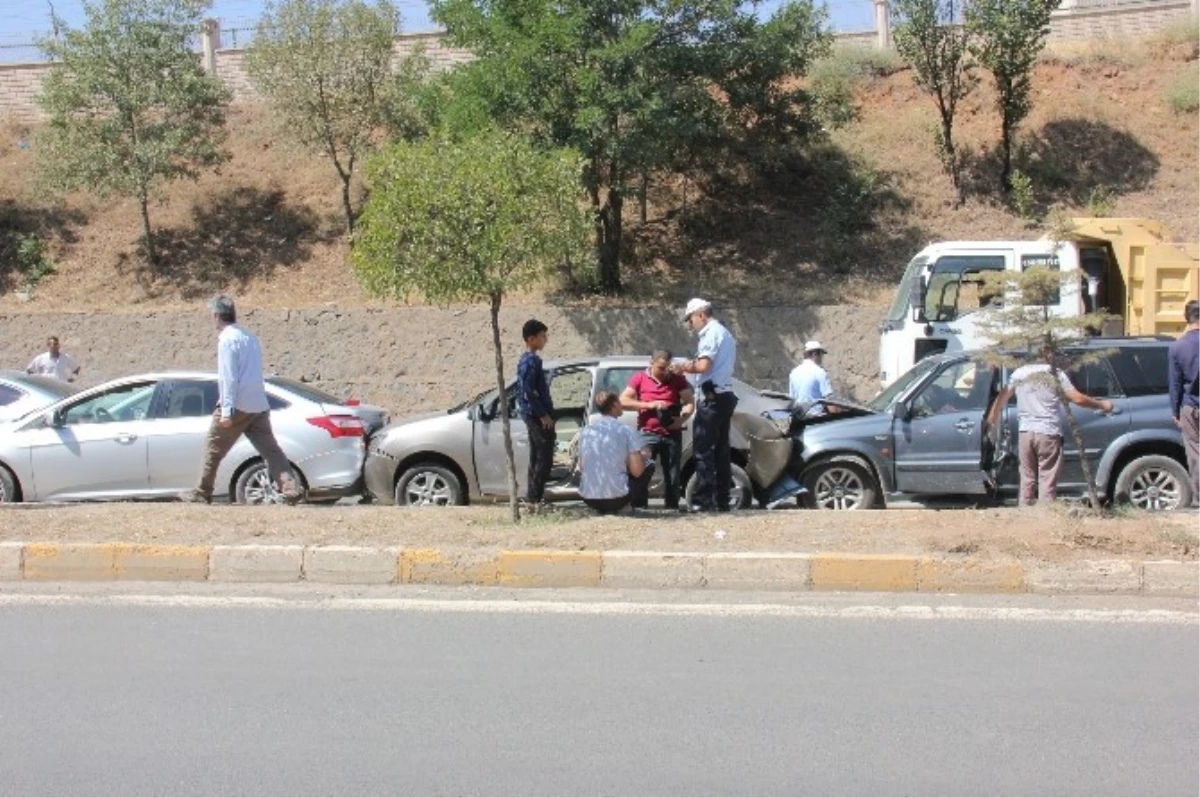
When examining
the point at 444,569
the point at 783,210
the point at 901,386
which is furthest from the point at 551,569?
the point at 783,210

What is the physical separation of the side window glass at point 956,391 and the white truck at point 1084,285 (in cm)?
292

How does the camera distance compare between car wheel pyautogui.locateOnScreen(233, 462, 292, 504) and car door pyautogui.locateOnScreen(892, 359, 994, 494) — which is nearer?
car door pyautogui.locateOnScreen(892, 359, 994, 494)

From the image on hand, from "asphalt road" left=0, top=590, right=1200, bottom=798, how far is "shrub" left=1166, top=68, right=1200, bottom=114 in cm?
2277

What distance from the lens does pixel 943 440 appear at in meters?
11.2

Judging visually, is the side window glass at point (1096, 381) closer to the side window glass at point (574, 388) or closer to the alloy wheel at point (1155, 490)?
the alloy wheel at point (1155, 490)

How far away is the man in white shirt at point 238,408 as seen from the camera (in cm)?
1013

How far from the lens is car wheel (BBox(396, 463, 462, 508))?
1155 centimetres

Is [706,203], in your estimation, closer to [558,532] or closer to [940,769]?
[558,532]

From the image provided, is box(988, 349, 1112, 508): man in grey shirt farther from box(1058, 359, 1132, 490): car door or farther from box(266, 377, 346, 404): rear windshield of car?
box(266, 377, 346, 404): rear windshield of car

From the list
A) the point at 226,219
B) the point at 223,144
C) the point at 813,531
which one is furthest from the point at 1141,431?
the point at 223,144

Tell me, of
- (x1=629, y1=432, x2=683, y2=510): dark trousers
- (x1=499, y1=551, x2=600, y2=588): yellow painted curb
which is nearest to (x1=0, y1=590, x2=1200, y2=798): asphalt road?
(x1=499, y1=551, x2=600, y2=588): yellow painted curb

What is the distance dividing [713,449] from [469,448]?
250 centimetres

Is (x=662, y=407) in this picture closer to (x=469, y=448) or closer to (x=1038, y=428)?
(x=469, y=448)

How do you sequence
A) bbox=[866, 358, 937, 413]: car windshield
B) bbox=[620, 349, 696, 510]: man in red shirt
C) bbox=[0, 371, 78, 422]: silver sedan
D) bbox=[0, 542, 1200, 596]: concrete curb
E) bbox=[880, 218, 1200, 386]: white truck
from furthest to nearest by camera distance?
bbox=[880, 218, 1200, 386]: white truck, bbox=[0, 371, 78, 422]: silver sedan, bbox=[866, 358, 937, 413]: car windshield, bbox=[620, 349, 696, 510]: man in red shirt, bbox=[0, 542, 1200, 596]: concrete curb
